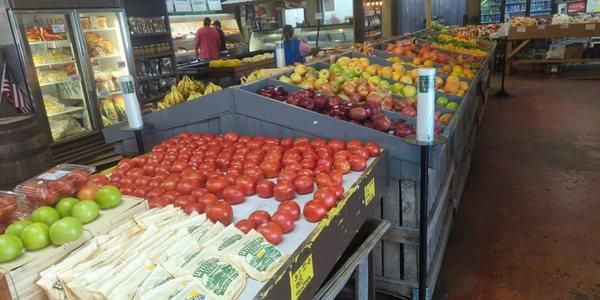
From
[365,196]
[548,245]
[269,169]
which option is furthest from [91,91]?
[548,245]

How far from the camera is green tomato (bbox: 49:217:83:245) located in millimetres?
1391

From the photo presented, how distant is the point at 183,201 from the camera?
1847mm

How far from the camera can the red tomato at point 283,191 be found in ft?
6.32

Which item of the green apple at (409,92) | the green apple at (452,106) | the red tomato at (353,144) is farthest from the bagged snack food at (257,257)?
the green apple at (452,106)

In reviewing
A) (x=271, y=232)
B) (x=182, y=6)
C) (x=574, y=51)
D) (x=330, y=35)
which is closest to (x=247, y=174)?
(x=271, y=232)

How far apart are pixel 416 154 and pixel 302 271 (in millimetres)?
1169

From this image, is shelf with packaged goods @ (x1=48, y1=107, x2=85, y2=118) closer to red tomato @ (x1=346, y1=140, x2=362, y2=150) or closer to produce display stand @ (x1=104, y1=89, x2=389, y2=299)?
produce display stand @ (x1=104, y1=89, x2=389, y2=299)

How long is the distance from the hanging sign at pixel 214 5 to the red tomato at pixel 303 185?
9.46 meters

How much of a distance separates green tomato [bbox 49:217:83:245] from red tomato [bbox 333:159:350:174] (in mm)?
1240

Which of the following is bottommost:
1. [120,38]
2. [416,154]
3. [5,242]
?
[416,154]

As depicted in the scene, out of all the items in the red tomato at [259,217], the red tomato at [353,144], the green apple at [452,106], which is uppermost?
the red tomato at [353,144]

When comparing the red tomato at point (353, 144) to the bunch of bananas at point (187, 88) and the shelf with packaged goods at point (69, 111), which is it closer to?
the bunch of bananas at point (187, 88)

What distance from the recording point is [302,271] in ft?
4.97

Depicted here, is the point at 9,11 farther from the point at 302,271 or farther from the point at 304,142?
the point at 302,271
